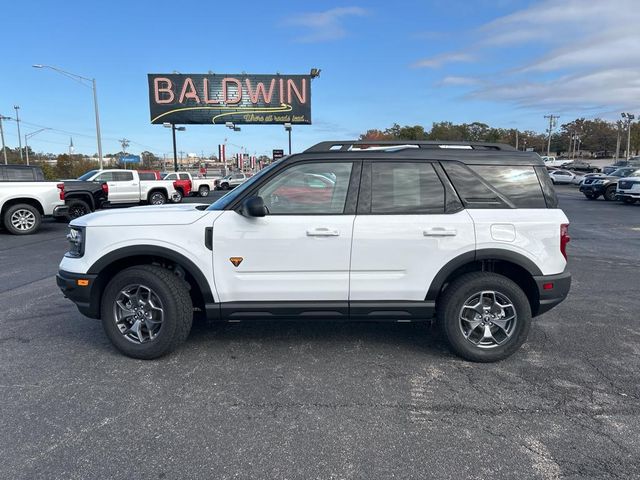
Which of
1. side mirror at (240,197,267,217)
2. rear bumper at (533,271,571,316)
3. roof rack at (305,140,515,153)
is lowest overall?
rear bumper at (533,271,571,316)

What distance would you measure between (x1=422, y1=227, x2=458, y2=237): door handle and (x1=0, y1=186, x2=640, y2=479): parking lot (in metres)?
1.15

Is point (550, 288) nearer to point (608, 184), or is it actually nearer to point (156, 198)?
point (156, 198)

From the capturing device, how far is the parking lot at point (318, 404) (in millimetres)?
2527

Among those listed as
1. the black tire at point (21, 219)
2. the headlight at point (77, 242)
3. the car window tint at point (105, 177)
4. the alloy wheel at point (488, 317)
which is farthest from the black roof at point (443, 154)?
the car window tint at point (105, 177)

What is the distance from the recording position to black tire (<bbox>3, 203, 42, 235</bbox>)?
11234mm

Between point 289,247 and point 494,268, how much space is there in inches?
75.7

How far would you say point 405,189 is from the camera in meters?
3.80

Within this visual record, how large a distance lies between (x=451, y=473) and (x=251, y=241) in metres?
2.22

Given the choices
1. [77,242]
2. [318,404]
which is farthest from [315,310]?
[77,242]

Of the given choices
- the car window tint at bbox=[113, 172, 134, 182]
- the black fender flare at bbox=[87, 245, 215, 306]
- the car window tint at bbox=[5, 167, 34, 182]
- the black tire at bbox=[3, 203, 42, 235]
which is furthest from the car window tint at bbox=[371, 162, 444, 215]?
the car window tint at bbox=[113, 172, 134, 182]

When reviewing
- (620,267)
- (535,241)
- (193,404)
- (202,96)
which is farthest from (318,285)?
(202,96)

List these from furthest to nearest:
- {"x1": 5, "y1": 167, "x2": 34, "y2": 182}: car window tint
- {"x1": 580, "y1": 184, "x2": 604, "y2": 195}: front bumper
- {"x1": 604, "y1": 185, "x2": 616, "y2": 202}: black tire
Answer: {"x1": 580, "y1": 184, "x2": 604, "y2": 195}: front bumper
{"x1": 604, "y1": 185, "x2": 616, "y2": 202}: black tire
{"x1": 5, "y1": 167, "x2": 34, "y2": 182}: car window tint

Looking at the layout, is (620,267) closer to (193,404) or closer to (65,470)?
(193,404)

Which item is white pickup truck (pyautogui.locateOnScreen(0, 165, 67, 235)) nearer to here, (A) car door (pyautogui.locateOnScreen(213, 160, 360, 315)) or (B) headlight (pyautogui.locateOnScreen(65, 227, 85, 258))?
(B) headlight (pyautogui.locateOnScreen(65, 227, 85, 258))
